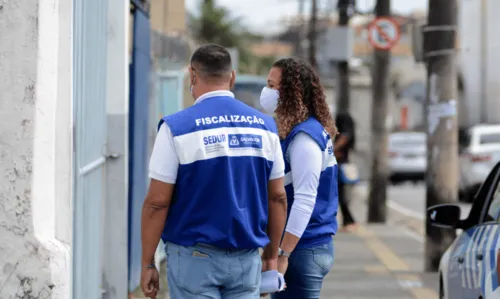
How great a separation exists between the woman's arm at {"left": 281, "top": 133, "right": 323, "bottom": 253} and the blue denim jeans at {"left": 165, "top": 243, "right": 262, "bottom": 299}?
1.70 ft

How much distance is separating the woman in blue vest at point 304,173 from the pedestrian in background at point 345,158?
10.5 m

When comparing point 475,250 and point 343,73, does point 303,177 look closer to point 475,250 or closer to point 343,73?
point 475,250

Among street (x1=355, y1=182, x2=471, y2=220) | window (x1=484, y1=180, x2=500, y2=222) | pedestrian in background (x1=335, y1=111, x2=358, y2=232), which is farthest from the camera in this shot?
street (x1=355, y1=182, x2=471, y2=220)

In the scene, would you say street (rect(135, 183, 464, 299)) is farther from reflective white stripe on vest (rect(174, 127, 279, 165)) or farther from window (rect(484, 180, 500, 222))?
reflective white stripe on vest (rect(174, 127, 279, 165))

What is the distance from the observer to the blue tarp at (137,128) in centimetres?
Result: 919

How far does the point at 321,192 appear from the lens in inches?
223

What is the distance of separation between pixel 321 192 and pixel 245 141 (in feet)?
2.96

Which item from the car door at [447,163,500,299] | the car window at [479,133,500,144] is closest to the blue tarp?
the car door at [447,163,500,299]

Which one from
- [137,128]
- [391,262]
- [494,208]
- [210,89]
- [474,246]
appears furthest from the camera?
[391,262]

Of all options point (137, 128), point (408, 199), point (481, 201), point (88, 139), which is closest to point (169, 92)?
point (137, 128)

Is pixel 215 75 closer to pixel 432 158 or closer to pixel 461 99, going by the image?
pixel 432 158

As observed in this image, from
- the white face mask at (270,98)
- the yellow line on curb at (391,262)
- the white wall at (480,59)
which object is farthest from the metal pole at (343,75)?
the white face mask at (270,98)

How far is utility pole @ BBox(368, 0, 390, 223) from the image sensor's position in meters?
19.2

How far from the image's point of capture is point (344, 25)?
80.1ft
